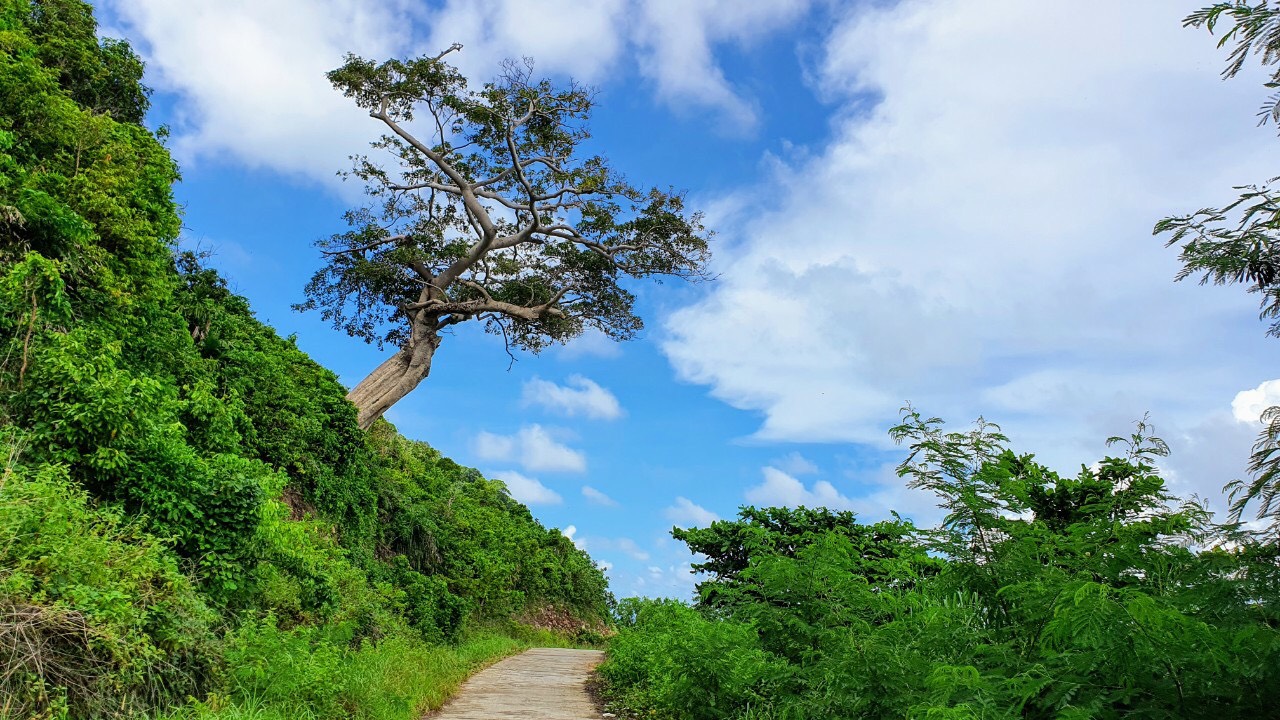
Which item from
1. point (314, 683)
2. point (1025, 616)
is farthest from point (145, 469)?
point (1025, 616)

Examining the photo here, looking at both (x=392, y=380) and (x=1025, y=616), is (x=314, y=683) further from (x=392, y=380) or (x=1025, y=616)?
(x=392, y=380)

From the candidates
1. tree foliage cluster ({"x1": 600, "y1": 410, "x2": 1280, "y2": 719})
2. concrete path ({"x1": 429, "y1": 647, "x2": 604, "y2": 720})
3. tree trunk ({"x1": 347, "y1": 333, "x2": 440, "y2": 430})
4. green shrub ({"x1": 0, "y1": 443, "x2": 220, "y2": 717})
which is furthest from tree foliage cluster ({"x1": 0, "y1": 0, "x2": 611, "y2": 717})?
tree foliage cluster ({"x1": 600, "y1": 410, "x2": 1280, "y2": 719})

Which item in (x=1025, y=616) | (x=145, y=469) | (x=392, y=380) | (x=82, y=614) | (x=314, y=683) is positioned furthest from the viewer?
(x=392, y=380)

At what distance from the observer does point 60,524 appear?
201 inches

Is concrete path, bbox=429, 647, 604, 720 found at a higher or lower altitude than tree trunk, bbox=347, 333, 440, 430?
lower

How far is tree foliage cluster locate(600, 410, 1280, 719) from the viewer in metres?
2.72

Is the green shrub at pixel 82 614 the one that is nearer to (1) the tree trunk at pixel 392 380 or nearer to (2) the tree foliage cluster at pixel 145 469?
(2) the tree foliage cluster at pixel 145 469

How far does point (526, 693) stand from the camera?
33.9 ft

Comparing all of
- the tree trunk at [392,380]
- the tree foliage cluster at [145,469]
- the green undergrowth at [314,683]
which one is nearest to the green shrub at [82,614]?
the tree foliage cluster at [145,469]

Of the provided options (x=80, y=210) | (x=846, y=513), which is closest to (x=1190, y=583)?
(x=846, y=513)

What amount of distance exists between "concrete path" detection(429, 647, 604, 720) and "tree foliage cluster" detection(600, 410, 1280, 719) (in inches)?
128

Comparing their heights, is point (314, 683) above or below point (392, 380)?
below

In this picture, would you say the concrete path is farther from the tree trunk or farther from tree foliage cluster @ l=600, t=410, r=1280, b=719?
the tree trunk

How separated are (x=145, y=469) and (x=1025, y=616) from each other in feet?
22.0
